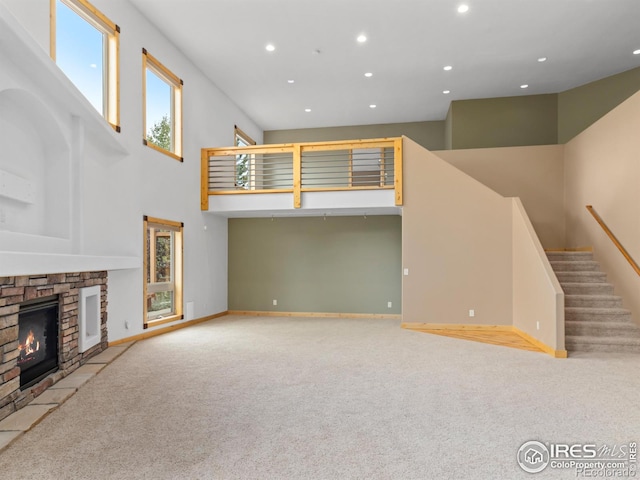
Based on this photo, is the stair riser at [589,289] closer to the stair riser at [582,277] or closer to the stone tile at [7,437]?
the stair riser at [582,277]

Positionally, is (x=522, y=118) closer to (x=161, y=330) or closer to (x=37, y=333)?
(x=161, y=330)

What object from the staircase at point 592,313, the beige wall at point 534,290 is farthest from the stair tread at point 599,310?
the beige wall at point 534,290

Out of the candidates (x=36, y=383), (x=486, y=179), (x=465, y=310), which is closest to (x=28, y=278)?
(x=36, y=383)

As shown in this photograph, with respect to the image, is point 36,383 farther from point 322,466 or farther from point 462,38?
point 462,38

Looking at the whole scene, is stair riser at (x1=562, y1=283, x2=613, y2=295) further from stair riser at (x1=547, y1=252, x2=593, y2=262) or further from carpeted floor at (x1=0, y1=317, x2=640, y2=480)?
carpeted floor at (x1=0, y1=317, x2=640, y2=480)

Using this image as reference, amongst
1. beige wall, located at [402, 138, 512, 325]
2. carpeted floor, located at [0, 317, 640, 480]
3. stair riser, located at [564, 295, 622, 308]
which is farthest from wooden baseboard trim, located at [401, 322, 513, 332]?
carpeted floor, located at [0, 317, 640, 480]

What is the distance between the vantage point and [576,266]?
700 centimetres

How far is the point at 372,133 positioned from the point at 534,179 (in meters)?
4.49

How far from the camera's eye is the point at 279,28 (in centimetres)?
662

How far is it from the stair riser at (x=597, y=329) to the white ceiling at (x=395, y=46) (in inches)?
189

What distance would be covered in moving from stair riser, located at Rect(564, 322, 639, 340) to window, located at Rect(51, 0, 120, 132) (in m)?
7.30

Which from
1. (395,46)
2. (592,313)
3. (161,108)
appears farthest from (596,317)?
(161,108)

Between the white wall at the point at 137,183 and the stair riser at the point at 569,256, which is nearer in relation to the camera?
the white wall at the point at 137,183

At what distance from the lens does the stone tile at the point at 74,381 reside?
402 centimetres
